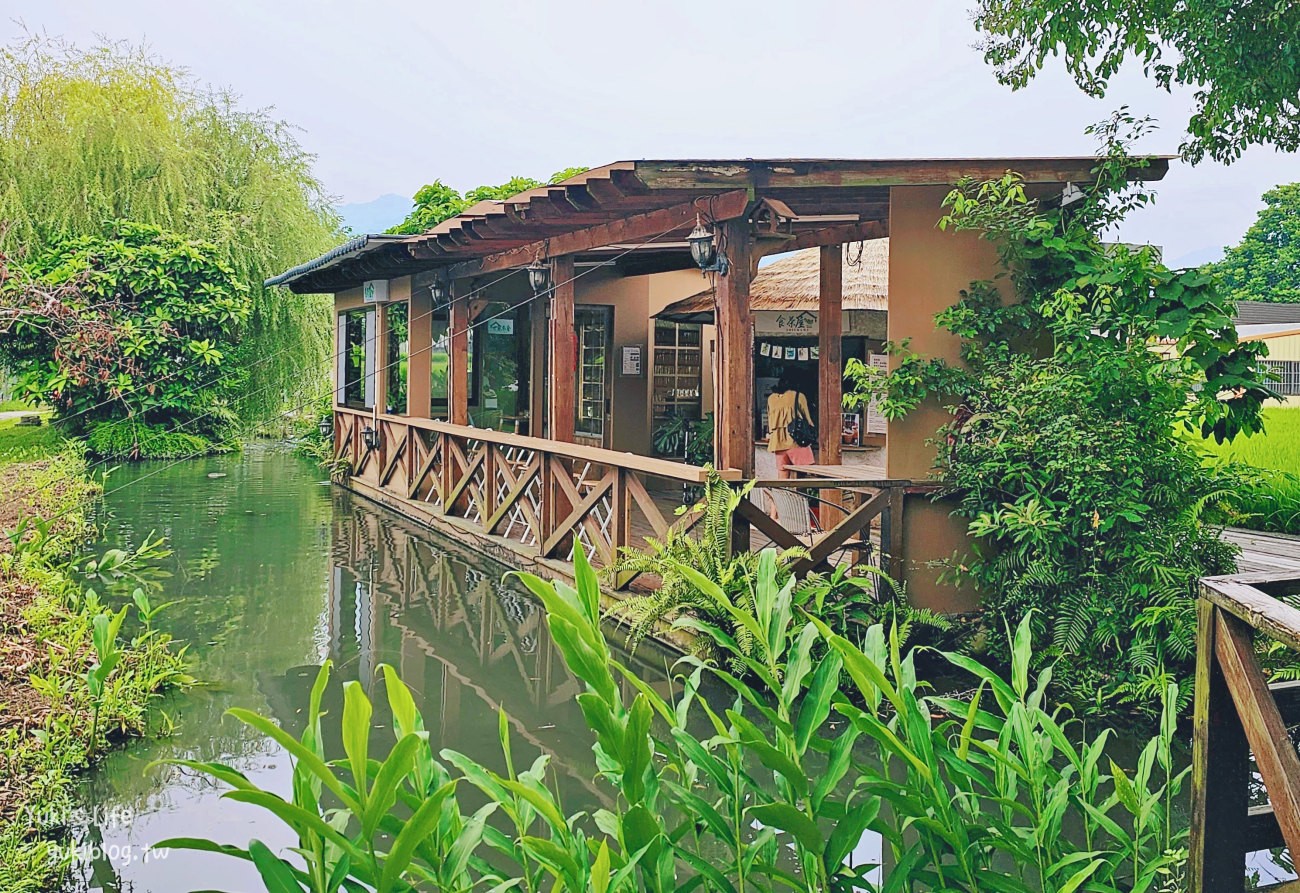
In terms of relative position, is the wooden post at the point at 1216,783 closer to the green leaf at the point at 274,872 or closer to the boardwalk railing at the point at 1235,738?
the boardwalk railing at the point at 1235,738

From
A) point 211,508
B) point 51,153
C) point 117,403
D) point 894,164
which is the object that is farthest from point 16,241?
point 894,164

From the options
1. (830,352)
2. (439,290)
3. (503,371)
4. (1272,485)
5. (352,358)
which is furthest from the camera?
(352,358)

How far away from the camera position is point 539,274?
9.41 m

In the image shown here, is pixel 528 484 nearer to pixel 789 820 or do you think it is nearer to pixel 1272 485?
pixel 1272 485

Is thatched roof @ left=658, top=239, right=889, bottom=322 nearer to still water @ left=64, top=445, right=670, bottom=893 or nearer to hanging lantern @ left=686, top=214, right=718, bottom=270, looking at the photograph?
hanging lantern @ left=686, top=214, right=718, bottom=270

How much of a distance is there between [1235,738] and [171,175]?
63.5ft

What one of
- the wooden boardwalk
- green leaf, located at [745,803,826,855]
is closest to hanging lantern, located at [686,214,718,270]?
the wooden boardwalk

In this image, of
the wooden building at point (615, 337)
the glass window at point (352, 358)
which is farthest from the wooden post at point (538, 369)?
the glass window at point (352, 358)

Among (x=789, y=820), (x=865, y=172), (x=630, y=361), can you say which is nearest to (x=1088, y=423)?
(x=865, y=172)

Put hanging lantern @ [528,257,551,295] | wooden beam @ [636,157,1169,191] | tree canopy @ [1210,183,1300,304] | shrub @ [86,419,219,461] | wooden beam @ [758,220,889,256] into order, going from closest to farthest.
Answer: wooden beam @ [636,157,1169,191] < wooden beam @ [758,220,889,256] < hanging lantern @ [528,257,551,295] < shrub @ [86,419,219,461] < tree canopy @ [1210,183,1300,304]

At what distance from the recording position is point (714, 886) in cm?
230

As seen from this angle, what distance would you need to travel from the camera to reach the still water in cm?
432

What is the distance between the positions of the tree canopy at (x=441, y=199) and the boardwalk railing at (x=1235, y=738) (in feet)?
71.4

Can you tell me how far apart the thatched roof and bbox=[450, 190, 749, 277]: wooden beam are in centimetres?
152
